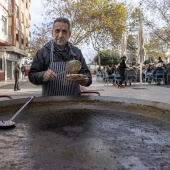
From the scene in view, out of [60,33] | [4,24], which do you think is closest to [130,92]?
[60,33]

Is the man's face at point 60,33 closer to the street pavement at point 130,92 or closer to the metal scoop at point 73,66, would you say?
the metal scoop at point 73,66

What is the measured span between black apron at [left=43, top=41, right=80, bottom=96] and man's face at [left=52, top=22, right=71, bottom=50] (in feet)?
0.37

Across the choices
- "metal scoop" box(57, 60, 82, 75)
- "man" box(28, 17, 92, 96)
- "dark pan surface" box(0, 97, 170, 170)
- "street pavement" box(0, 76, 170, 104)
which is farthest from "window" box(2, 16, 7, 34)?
"dark pan surface" box(0, 97, 170, 170)

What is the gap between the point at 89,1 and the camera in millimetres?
18453

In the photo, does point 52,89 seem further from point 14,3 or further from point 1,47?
point 14,3

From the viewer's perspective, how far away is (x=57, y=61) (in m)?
2.26

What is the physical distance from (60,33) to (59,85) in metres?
0.49

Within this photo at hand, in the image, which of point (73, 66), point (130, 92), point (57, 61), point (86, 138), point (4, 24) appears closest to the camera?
point (86, 138)

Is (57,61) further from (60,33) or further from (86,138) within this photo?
(86,138)

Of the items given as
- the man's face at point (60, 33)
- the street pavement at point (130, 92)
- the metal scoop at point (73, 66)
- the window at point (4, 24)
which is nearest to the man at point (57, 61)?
the man's face at point (60, 33)

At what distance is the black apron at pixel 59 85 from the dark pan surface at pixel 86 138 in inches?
9.1

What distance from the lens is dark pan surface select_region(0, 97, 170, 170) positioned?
892 mm

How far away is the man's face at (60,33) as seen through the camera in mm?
2111

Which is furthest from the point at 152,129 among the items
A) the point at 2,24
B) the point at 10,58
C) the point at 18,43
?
the point at 18,43
